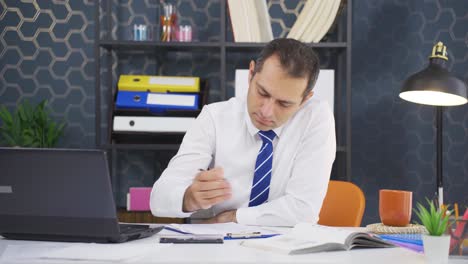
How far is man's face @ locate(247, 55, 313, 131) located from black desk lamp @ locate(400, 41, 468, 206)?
978mm

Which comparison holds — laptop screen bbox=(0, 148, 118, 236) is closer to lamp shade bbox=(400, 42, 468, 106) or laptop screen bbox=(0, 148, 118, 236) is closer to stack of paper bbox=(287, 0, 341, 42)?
lamp shade bbox=(400, 42, 468, 106)

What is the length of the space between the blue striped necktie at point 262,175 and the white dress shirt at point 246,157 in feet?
0.11

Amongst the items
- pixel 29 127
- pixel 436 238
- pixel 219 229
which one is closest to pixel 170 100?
pixel 29 127

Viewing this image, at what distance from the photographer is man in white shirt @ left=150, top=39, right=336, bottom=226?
2086mm

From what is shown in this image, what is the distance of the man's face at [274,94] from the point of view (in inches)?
83.1

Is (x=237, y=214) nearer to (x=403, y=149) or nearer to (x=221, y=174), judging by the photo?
(x=221, y=174)

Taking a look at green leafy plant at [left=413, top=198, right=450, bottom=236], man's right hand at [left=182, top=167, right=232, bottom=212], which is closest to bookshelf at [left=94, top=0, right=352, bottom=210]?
man's right hand at [left=182, top=167, right=232, bottom=212]

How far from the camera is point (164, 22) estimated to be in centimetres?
339

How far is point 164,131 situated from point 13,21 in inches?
45.4

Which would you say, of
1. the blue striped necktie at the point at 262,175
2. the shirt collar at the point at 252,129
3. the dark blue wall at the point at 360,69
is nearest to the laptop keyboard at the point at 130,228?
the blue striped necktie at the point at 262,175

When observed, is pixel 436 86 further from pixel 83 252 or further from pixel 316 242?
pixel 83 252

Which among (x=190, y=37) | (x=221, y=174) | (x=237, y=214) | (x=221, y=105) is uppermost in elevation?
(x=190, y=37)

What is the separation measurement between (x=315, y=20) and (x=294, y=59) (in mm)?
1248

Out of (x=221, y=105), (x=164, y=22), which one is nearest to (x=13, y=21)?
(x=164, y=22)
